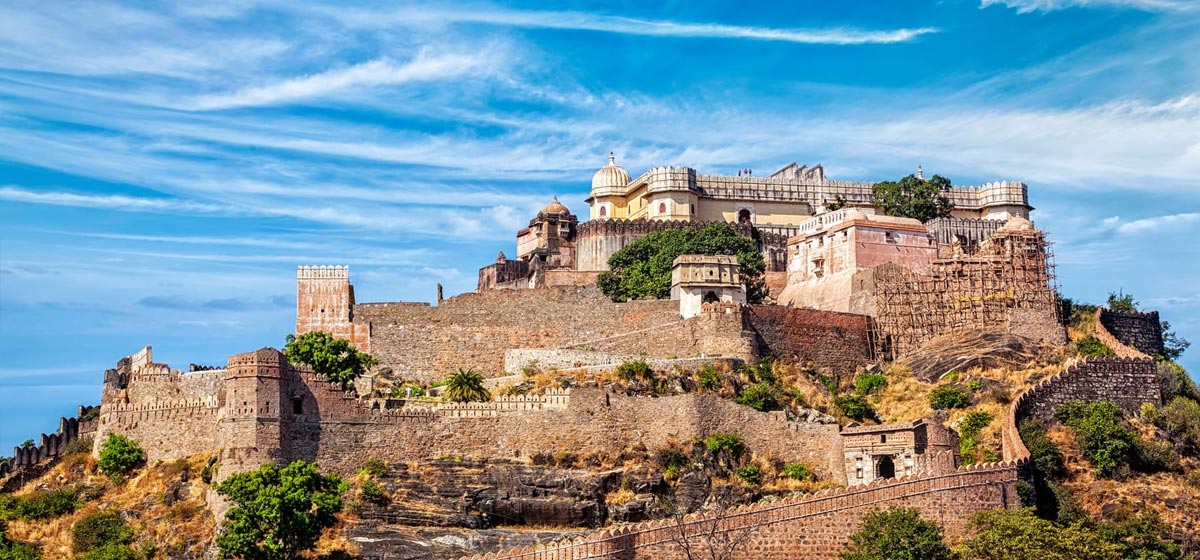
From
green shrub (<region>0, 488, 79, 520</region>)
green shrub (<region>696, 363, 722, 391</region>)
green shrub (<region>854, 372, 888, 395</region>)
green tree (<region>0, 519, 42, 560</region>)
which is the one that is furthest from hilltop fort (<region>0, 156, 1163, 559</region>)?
green tree (<region>0, 519, 42, 560</region>)

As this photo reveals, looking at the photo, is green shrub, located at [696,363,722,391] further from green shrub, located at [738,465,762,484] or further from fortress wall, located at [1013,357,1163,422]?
fortress wall, located at [1013,357,1163,422]

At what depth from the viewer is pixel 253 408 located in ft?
211

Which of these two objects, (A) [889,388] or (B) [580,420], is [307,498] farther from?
(A) [889,388]

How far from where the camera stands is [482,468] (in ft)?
218

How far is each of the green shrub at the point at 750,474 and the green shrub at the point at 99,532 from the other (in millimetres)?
22470

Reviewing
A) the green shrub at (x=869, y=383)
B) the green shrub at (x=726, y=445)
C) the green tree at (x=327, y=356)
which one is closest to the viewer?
the green shrub at (x=726, y=445)

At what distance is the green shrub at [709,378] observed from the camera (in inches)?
2840

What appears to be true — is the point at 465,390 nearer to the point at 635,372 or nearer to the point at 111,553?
the point at 635,372

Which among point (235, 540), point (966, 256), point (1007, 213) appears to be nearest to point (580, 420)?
point (235, 540)

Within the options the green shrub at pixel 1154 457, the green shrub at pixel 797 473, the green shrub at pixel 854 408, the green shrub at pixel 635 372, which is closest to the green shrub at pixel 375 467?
the green shrub at pixel 635 372

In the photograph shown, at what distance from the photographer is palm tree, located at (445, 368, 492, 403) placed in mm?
70188

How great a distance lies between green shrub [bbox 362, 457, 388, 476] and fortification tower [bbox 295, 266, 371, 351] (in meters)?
15.5

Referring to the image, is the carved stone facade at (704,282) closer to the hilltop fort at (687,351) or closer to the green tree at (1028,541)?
the hilltop fort at (687,351)

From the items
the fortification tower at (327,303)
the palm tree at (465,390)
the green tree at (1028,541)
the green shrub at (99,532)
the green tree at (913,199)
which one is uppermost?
the green tree at (913,199)
